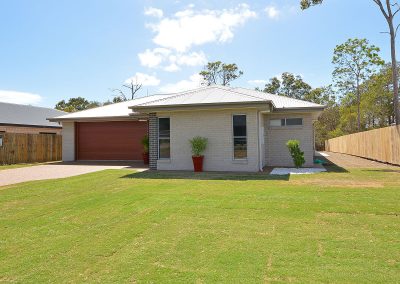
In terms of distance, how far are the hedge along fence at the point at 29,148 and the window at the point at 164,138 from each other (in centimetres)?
1119

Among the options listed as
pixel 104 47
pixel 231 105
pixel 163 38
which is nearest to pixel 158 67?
pixel 163 38

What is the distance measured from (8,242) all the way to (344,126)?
5047cm

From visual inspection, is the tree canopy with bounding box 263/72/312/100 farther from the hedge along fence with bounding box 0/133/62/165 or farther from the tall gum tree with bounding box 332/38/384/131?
the hedge along fence with bounding box 0/133/62/165

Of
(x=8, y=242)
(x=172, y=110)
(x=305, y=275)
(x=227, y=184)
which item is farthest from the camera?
(x=172, y=110)

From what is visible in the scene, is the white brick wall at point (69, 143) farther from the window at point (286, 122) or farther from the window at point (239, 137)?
the window at point (286, 122)

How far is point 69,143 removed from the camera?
21469 mm

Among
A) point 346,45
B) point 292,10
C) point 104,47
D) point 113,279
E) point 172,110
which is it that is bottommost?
point 113,279

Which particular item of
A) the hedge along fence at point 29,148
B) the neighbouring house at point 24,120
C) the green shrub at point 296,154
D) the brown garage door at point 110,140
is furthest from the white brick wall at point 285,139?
the neighbouring house at point 24,120

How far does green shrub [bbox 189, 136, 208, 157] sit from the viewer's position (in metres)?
Result: 13.9

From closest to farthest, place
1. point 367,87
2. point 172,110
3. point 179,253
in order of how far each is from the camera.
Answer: point 179,253 < point 172,110 < point 367,87

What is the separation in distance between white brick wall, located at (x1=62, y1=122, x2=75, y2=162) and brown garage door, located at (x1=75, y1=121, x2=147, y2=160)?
0.33 m

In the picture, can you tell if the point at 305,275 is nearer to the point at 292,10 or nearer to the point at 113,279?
the point at 113,279

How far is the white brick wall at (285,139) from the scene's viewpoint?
16.3 metres

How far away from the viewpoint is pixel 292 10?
18.8 metres
